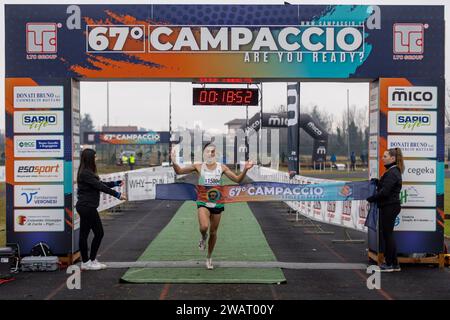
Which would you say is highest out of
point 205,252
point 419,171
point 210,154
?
point 210,154

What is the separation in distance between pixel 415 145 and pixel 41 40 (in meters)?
6.67

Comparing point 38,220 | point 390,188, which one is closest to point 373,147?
point 390,188

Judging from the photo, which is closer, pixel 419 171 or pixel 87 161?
pixel 87 161

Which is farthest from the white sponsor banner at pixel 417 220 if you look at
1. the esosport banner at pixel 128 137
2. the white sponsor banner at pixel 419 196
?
the esosport banner at pixel 128 137

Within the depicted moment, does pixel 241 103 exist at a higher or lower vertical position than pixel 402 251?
higher

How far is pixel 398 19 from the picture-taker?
10.3 m

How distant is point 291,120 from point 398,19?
10.1 metres

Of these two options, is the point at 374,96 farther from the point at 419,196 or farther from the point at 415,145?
the point at 419,196

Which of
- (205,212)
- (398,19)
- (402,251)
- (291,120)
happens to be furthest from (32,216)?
(291,120)

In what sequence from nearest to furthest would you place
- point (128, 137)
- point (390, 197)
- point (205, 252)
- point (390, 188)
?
point (390, 188), point (390, 197), point (205, 252), point (128, 137)

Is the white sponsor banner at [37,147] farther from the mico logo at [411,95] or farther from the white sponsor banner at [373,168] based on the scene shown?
the mico logo at [411,95]

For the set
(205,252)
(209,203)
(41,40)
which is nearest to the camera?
(209,203)

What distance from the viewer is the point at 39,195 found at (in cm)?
1041
